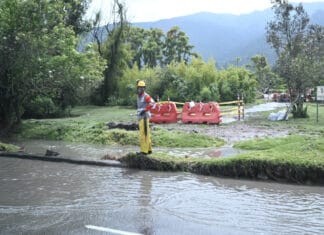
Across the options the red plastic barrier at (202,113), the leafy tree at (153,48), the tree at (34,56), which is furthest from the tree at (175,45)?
the tree at (34,56)

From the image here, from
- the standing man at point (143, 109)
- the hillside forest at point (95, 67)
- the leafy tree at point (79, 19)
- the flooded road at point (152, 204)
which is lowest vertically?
the flooded road at point (152, 204)

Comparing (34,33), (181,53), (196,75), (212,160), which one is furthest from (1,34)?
(181,53)

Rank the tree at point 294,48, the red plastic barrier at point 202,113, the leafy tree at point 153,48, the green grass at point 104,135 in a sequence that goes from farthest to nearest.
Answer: the leafy tree at point 153,48 < the tree at point 294,48 < the red plastic barrier at point 202,113 < the green grass at point 104,135

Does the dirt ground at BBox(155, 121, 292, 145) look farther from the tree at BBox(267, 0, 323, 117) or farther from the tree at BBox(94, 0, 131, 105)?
the tree at BBox(94, 0, 131, 105)

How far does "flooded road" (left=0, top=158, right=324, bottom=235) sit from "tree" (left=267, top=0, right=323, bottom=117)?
14.8 metres

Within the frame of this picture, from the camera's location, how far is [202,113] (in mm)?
21781

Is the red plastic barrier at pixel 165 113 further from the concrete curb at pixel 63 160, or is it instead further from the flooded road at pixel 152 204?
the flooded road at pixel 152 204

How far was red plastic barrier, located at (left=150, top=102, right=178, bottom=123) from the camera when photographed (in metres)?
22.9

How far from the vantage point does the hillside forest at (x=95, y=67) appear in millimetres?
18891

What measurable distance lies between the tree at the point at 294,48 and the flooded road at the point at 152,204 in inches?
583

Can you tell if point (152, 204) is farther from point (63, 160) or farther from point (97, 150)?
point (97, 150)

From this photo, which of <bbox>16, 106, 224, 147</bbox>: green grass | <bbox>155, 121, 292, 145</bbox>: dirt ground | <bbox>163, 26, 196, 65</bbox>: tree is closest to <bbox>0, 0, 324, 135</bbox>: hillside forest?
<bbox>16, 106, 224, 147</bbox>: green grass

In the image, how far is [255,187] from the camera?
8.98 m

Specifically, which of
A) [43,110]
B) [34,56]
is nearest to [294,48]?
[34,56]
